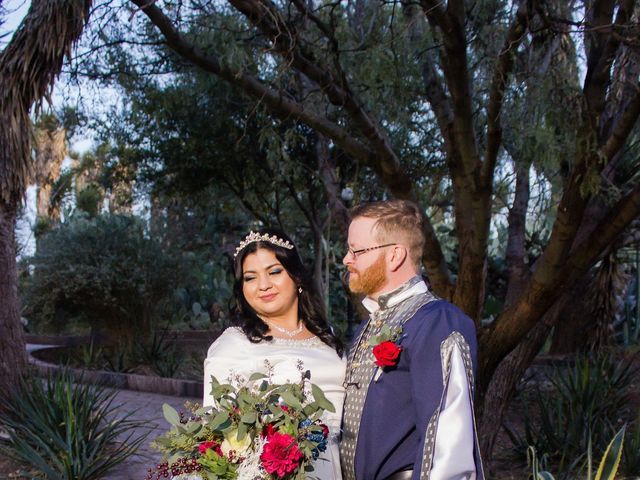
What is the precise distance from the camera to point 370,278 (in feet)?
9.59

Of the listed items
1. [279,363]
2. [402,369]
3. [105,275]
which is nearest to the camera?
[402,369]

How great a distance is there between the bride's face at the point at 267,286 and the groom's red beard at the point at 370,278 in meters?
0.58

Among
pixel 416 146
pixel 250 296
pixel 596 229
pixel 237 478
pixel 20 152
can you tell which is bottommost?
pixel 237 478

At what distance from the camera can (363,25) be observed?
987 cm

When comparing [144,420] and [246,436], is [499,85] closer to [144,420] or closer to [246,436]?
[246,436]

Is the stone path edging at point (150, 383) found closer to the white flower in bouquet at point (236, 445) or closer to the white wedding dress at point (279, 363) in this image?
the white wedding dress at point (279, 363)

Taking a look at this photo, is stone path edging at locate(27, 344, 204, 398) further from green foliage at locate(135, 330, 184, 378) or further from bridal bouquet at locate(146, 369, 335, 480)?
bridal bouquet at locate(146, 369, 335, 480)

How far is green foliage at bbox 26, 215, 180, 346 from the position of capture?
1420cm

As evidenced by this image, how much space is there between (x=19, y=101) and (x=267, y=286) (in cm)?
470

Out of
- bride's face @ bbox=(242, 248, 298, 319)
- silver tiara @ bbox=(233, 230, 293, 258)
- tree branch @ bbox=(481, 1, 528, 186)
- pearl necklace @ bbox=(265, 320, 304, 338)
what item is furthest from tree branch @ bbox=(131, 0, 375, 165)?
pearl necklace @ bbox=(265, 320, 304, 338)

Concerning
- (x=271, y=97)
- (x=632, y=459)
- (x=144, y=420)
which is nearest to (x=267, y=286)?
(x=271, y=97)

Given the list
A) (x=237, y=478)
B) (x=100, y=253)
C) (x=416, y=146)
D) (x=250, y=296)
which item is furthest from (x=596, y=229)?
(x=100, y=253)

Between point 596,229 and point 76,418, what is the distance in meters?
4.34

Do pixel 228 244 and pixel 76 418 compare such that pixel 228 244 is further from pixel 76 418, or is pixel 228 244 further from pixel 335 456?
pixel 335 456
